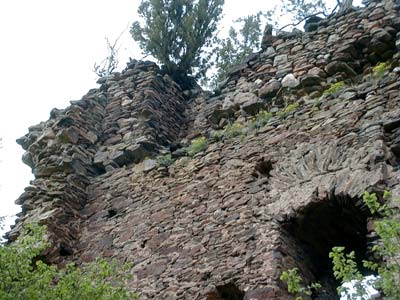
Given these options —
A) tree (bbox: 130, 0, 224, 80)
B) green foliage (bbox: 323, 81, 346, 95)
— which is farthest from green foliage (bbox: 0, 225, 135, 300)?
tree (bbox: 130, 0, 224, 80)

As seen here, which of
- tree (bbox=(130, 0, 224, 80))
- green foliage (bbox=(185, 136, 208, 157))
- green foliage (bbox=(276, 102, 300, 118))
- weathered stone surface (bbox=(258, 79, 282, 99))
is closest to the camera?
green foliage (bbox=(276, 102, 300, 118))

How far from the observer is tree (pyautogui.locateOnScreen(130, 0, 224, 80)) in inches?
458

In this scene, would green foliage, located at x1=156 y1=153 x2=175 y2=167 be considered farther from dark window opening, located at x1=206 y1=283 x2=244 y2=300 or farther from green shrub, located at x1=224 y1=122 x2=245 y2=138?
dark window opening, located at x1=206 y1=283 x2=244 y2=300

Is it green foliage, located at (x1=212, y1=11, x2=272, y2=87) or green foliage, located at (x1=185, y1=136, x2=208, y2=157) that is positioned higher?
green foliage, located at (x1=212, y1=11, x2=272, y2=87)

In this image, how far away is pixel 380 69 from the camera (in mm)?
7512

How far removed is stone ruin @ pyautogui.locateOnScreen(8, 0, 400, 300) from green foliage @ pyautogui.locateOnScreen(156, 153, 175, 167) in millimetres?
69

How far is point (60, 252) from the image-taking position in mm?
7945

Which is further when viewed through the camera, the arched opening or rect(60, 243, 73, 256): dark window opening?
rect(60, 243, 73, 256): dark window opening

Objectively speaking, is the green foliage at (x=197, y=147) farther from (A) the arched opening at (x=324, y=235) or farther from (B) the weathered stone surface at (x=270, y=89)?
(A) the arched opening at (x=324, y=235)

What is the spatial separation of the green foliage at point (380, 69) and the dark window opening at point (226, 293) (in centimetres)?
293

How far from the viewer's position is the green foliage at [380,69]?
7.35 meters

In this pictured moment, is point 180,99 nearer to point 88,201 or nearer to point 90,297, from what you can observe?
point 88,201

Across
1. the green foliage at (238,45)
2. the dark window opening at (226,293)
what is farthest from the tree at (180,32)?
the dark window opening at (226,293)

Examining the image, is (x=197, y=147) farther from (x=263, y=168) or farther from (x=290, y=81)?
(x=290, y=81)
